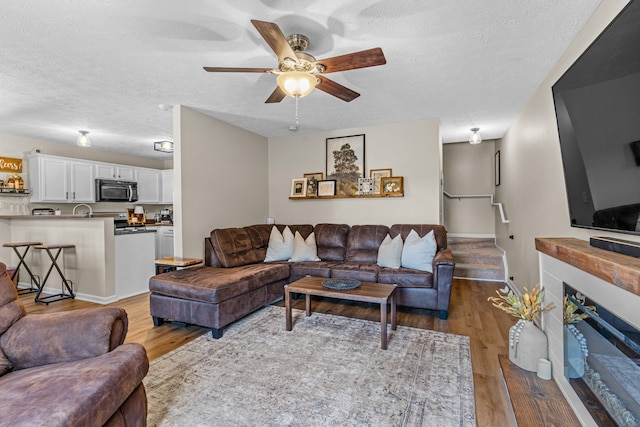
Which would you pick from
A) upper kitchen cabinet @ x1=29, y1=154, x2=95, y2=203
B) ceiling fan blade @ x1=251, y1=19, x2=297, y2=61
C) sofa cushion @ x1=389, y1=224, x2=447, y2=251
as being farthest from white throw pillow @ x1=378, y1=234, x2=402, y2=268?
upper kitchen cabinet @ x1=29, y1=154, x2=95, y2=203

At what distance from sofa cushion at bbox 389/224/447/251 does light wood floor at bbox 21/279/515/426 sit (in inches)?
30.0

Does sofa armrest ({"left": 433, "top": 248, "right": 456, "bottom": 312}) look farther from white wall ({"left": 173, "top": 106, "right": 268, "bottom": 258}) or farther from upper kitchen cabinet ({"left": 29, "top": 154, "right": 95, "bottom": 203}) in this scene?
upper kitchen cabinet ({"left": 29, "top": 154, "right": 95, "bottom": 203})

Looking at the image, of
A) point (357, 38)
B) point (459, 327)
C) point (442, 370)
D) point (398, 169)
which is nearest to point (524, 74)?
point (357, 38)

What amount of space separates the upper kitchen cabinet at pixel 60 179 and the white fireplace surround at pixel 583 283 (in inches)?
267

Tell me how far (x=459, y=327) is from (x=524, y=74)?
2.46 meters

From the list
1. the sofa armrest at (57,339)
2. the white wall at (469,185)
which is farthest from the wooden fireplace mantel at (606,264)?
the white wall at (469,185)

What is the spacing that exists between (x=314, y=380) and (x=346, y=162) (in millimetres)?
3385

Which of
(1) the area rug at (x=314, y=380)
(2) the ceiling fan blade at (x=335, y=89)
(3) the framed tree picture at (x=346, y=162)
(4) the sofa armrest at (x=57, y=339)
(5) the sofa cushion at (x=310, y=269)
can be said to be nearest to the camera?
(4) the sofa armrest at (x=57, y=339)

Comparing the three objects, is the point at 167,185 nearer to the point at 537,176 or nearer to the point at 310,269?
the point at 310,269

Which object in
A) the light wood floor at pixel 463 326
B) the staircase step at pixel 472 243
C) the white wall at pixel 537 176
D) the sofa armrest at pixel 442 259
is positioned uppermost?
the white wall at pixel 537 176

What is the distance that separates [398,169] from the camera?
446 centimetres

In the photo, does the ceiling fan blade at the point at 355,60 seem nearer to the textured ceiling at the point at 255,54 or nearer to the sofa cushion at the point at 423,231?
the textured ceiling at the point at 255,54

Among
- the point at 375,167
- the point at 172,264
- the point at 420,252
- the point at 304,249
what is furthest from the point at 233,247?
the point at 375,167

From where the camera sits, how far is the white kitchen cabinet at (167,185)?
6988 mm
